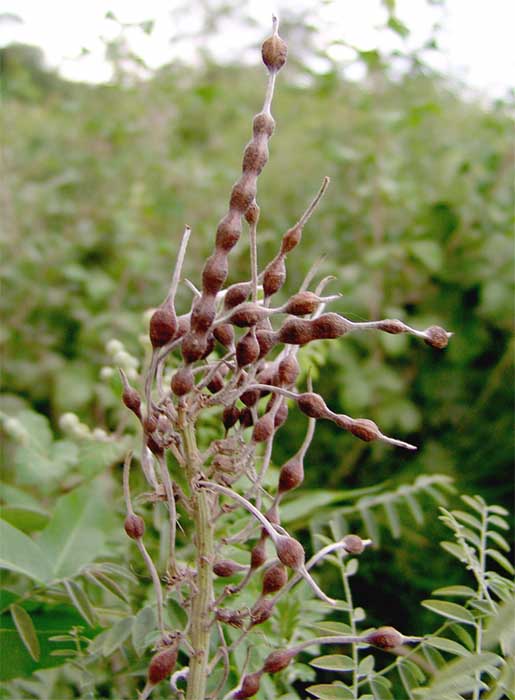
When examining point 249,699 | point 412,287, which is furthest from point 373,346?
point 249,699

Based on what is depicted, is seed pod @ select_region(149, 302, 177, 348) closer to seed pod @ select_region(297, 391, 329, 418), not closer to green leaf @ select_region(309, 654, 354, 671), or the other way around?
seed pod @ select_region(297, 391, 329, 418)

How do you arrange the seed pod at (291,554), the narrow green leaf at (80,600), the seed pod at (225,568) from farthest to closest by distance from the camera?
1. the narrow green leaf at (80,600)
2. the seed pod at (225,568)
3. the seed pod at (291,554)

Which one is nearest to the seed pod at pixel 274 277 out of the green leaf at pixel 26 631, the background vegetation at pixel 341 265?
the green leaf at pixel 26 631

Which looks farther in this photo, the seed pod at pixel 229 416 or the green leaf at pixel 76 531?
the green leaf at pixel 76 531

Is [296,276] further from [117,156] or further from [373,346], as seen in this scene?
[117,156]

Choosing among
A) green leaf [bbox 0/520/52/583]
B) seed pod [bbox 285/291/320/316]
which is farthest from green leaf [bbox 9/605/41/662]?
seed pod [bbox 285/291/320/316]

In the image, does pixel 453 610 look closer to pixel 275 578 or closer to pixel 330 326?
pixel 275 578

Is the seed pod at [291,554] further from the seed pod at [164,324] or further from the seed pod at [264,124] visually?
the seed pod at [264,124]

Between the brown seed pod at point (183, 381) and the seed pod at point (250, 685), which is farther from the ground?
the brown seed pod at point (183, 381)
